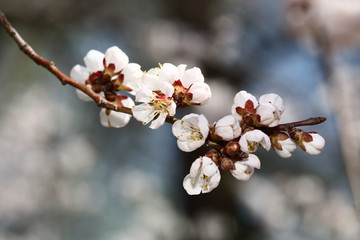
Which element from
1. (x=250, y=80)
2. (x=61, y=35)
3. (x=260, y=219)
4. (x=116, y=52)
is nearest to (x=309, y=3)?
(x=250, y=80)

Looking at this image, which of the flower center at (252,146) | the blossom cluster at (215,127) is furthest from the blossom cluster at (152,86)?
the flower center at (252,146)

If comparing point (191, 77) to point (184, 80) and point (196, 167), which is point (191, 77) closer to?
point (184, 80)

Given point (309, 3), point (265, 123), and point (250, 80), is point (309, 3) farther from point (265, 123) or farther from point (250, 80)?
point (265, 123)

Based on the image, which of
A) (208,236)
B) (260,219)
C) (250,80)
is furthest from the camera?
(260,219)

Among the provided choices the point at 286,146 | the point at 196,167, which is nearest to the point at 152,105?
the point at 196,167

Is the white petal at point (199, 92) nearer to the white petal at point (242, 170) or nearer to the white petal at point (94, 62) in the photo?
the white petal at point (242, 170)

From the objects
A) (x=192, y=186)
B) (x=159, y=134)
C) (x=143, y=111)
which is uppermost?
(x=159, y=134)
